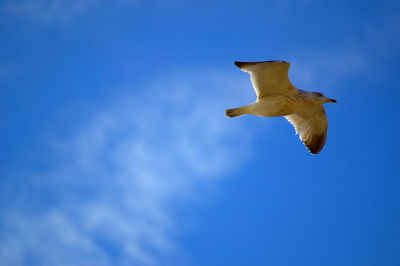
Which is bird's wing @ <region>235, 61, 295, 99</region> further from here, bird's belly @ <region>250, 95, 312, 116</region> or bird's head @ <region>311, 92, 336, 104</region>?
bird's head @ <region>311, 92, 336, 104</region>

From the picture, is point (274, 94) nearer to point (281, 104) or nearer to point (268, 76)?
point (281, 104)

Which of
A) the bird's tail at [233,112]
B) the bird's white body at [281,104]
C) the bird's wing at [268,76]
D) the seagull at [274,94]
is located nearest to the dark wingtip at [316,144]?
the seagull at [274,94]

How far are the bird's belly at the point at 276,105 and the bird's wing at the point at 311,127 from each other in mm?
1389

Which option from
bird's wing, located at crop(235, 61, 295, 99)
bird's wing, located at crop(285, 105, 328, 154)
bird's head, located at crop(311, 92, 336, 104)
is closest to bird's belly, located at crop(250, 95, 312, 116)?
bird's wing, located at crop(235, 61, 295, 99)

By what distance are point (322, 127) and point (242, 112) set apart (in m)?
3.10

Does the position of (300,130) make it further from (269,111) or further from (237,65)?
(237,65)

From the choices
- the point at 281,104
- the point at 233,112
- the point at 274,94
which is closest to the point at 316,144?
the point at 281,104

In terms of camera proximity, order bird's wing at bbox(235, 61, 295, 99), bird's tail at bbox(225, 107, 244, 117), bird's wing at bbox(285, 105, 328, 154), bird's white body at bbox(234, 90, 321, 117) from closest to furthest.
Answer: bird's wing at bbox(235, 61, 295, 99)
bird's white body at bbox(234, 90, 321, 117)
bird's tail at bbox(225, 107, 244, 117)
bird's wing at bbox(285, 105, 328, 154)

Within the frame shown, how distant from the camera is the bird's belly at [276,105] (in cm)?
1198

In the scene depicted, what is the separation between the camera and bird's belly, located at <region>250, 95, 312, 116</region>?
39.3 feet

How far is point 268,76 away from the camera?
38.7 feet

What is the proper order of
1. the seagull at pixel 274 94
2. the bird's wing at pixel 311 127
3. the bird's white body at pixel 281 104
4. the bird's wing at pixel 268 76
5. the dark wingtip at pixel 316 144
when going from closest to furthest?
the bird's wing at pixel 268 76 < the seagull at pixel 274 94 < the bird's white body at pixel 281 104 < the bird's wing at pixel 311 127 < the dark wingtip at pixel 316 144

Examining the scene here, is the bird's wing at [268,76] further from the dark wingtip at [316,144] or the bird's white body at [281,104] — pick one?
the dark wingtip at [316,144]

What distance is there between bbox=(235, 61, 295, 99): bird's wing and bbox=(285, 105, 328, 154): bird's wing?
5.88 feet
